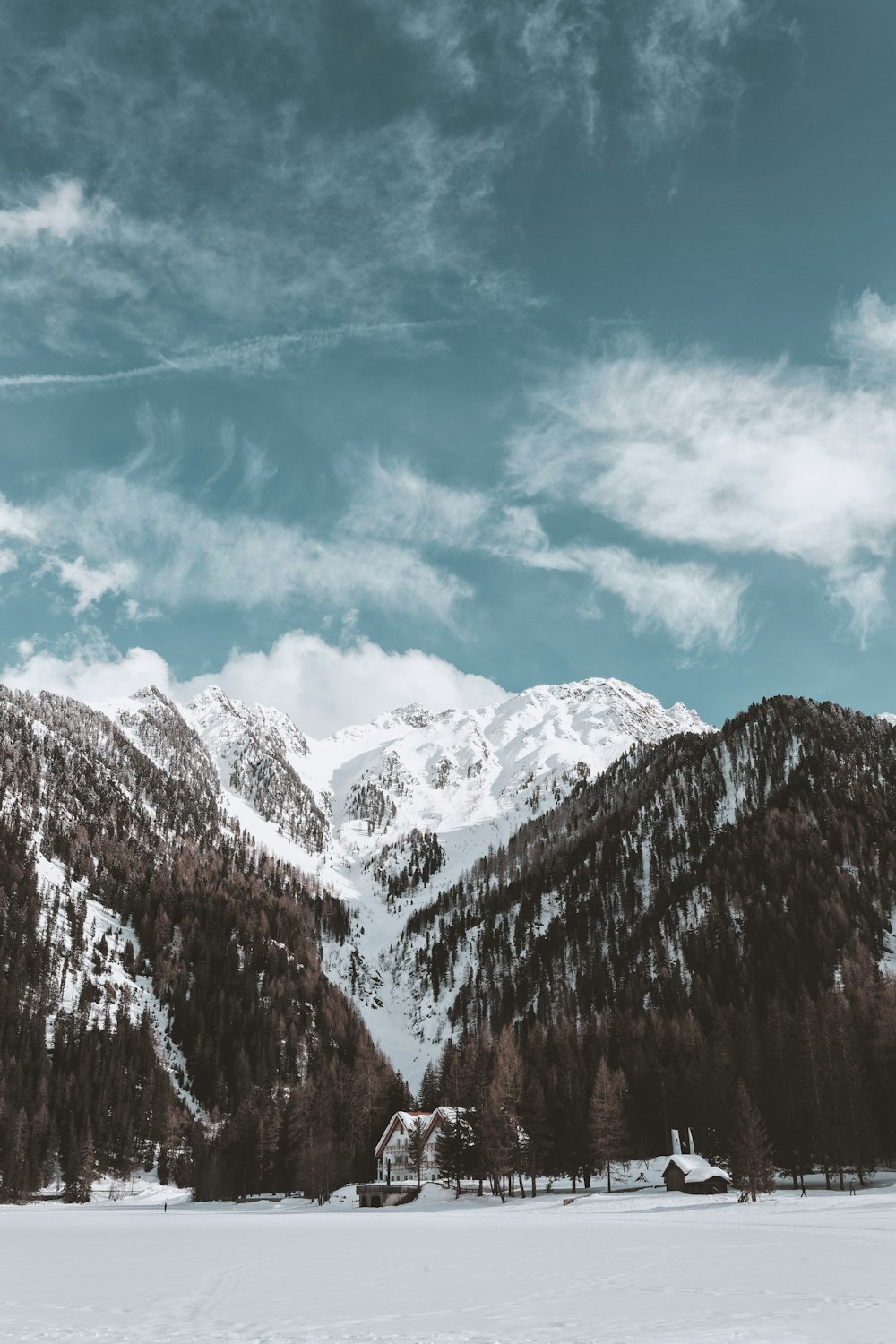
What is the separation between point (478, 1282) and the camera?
2320 cm

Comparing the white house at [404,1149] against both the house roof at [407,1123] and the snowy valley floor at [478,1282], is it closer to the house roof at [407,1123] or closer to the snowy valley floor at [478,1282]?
the house roof at [407,1123]

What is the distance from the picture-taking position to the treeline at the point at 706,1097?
72.5 metres

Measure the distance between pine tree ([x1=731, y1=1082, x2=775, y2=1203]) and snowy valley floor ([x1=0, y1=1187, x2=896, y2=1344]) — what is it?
8955 millimetres

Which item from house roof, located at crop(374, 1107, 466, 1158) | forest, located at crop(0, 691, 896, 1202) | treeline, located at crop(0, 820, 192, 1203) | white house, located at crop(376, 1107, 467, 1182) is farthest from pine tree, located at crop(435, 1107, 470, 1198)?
treeline, located at crop(0, 820, 192, 1203)

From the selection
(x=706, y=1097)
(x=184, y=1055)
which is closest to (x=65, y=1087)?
(x=184, y=1055)

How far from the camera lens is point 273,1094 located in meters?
152

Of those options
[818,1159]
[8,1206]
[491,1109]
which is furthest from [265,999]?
[818,1159]

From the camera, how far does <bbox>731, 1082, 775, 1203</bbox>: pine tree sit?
6159cm

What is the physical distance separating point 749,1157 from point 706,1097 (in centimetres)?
2616

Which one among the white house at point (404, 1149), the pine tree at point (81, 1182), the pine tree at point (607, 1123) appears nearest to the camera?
the pine tree at point (607, 1123)

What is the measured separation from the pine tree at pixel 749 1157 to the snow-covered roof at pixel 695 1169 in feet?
5.17

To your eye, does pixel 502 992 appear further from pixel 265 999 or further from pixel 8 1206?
pixel 8 1206

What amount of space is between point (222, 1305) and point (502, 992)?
183447 millimetres

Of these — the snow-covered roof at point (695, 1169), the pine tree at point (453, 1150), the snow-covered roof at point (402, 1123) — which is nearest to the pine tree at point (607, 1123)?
the snow-covered roof at point (695, 1169)
